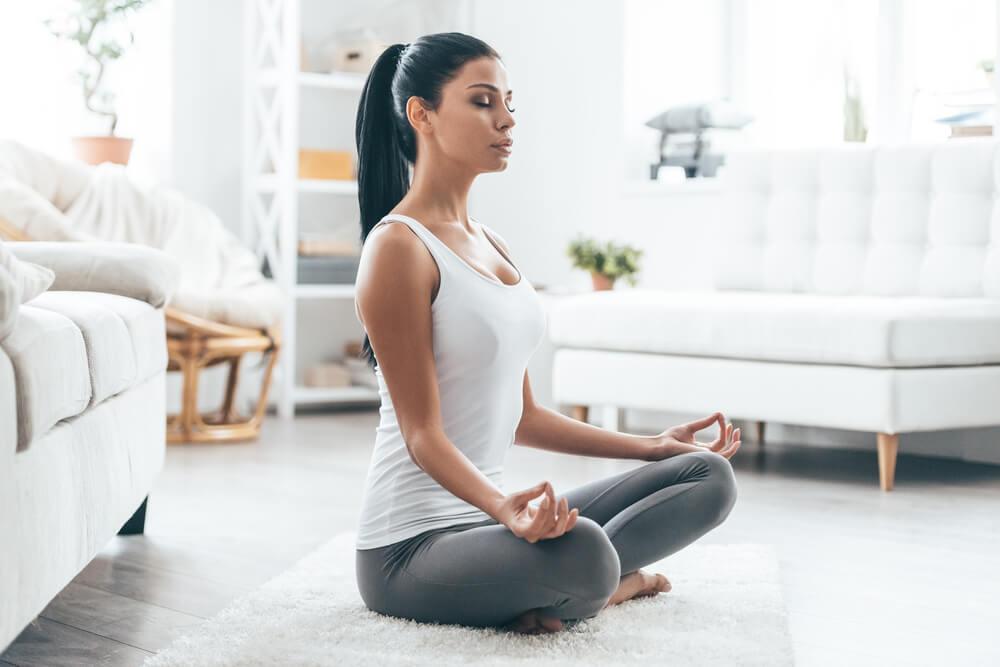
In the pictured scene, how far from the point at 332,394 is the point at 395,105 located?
2930 mm

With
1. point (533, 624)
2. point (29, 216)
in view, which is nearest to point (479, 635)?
point (533, 624)

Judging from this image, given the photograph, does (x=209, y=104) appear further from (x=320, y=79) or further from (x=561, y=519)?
(x=561, y=519)

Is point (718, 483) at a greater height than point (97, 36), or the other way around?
point (97, 36)

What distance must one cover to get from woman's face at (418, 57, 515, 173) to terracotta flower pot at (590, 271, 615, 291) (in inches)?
96.8

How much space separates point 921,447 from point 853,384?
2.35 ft

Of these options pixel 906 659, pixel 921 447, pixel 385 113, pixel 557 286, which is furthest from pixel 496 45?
pixel 906 659

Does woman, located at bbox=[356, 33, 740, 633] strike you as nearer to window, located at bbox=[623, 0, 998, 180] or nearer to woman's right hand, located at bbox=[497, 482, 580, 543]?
woman's right hand, located at bbox=[497, 482, 580, 543]

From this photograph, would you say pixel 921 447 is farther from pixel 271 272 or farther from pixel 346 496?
pixel 271 272

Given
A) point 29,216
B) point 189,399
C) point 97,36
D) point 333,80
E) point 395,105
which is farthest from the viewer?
point 333,80

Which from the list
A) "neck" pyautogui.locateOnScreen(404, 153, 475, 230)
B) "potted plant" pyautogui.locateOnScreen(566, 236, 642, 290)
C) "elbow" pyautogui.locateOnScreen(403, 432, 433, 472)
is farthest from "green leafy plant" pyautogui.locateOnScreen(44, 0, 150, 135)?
"elbow" pyautogui.locateOnScreen(403, 432, 433, 472)

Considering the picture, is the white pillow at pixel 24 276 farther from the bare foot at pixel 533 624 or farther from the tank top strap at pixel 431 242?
the bare foot at pixel 533 624

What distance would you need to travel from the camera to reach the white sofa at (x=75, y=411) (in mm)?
1341

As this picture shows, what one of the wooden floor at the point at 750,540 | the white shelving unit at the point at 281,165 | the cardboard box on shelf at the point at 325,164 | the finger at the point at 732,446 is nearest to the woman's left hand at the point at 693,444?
the finger at the point at 732,446

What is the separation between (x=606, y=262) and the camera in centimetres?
414
